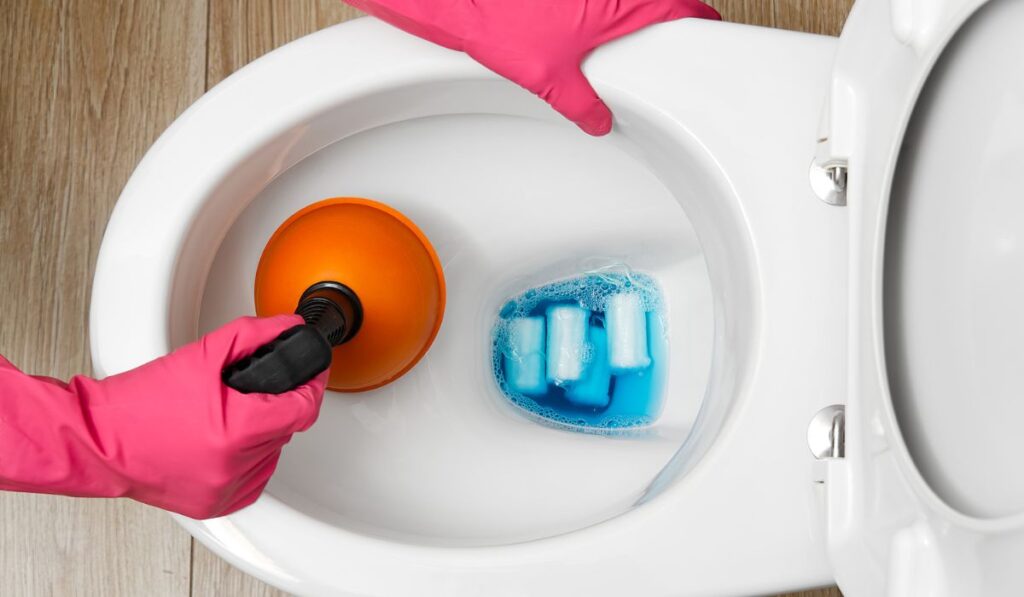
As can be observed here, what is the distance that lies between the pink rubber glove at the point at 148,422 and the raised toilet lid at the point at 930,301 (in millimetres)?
365

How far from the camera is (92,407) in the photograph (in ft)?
1.87

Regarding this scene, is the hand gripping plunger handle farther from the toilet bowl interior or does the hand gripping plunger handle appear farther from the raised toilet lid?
the raised toilet lid

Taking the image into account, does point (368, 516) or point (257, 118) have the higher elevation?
point (257, 118)

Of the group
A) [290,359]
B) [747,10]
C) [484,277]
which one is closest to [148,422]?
[290,359]

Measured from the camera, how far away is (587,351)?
0.89m

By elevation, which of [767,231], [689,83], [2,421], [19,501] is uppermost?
[689,83]

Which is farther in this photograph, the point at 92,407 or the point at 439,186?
the point at 439,186

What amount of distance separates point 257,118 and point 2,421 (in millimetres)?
269

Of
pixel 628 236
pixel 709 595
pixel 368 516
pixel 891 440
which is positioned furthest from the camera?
pixel 628 236

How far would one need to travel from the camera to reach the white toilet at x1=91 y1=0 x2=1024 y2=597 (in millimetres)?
444

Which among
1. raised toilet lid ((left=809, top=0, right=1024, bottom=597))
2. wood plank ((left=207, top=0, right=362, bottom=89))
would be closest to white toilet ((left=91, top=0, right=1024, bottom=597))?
raised toilet lid ((left=809, top=0, right=1024, bottom=597))

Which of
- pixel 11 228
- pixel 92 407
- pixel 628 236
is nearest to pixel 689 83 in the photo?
pixel 628 236

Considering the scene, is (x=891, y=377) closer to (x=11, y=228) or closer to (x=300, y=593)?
(x=300, y=593)

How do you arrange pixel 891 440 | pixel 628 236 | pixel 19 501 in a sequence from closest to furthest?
pixel 891 440 → pixel 628 236 → pixel 19 501
